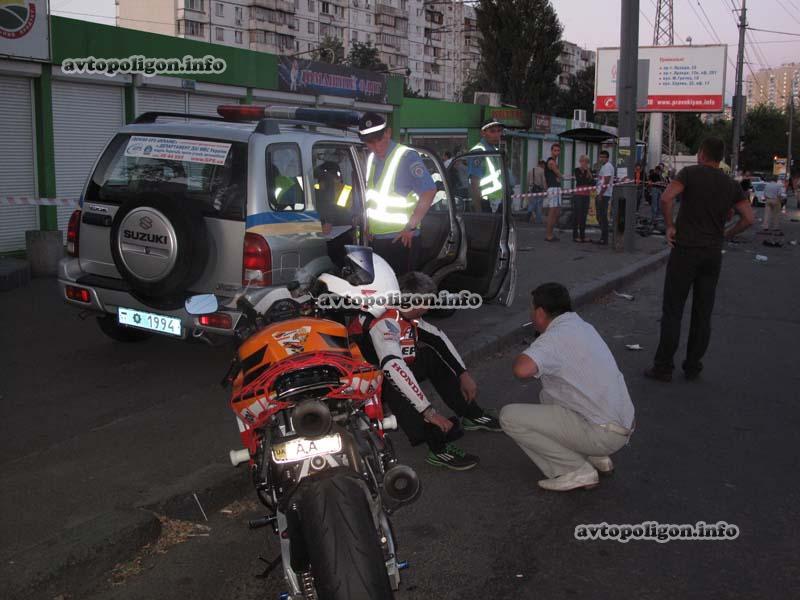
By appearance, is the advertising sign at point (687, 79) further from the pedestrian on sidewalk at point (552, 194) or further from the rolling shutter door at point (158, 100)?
the rolling shutter door at point (158, 100)

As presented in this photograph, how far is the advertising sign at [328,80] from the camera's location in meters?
18.5

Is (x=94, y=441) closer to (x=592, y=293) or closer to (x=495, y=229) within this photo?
(x=495, y=229)

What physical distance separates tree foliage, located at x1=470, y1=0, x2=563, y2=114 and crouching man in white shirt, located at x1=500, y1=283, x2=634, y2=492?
173 feet

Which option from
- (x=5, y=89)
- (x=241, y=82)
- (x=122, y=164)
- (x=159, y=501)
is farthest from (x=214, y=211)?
(x=241, y=82)

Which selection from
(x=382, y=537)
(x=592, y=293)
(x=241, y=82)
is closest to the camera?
(x=382, y=537)

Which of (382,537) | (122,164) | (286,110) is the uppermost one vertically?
(286,110)

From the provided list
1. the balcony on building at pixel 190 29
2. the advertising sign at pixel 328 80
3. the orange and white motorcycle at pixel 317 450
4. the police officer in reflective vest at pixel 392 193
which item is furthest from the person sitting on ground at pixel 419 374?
the balcony on building at pixel 190 29

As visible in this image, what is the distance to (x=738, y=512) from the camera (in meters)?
4.35

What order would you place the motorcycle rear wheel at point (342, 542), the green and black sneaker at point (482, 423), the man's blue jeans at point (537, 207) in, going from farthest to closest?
the man's blue jeans at point (537, 207), the green and black sneaker at point (482, 423), the motorcycle rear wheel at point (342, 542)

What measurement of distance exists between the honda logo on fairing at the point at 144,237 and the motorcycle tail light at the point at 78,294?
87cm

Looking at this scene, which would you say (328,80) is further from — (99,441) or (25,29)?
(99,441)

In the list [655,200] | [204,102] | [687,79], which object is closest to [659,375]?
[204,102]

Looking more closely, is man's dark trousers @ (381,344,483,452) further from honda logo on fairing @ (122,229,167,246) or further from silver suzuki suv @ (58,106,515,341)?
honda logo on fairing @ (122,229,167,246)

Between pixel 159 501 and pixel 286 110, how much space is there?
515 cm
